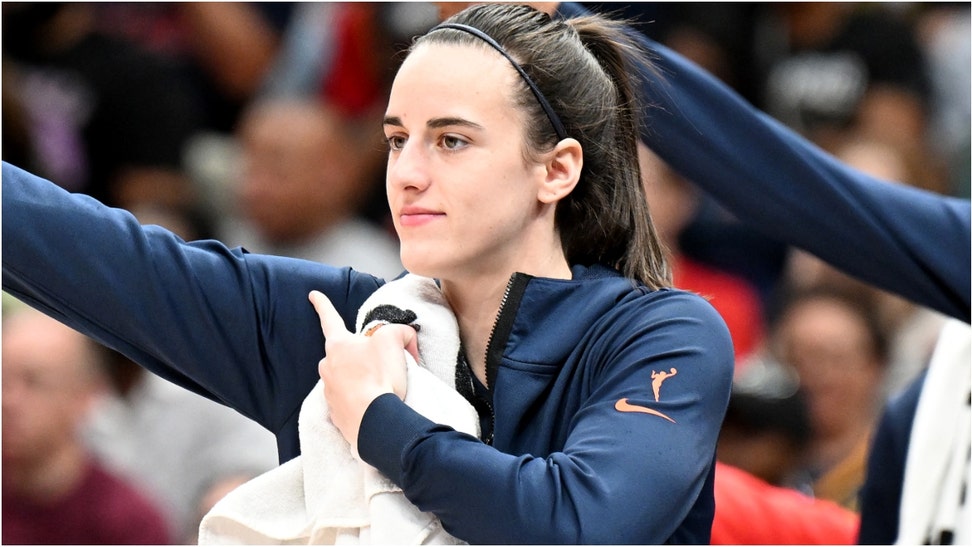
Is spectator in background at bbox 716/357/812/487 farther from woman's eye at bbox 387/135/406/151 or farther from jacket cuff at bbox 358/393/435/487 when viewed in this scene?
jacket cuff at bbox 358/393/435/487

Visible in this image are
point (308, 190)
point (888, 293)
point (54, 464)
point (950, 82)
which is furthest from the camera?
point (950, 82)

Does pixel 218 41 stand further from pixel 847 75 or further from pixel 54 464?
pixel 847 75

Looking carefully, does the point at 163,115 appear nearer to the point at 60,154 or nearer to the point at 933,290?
the point at 60,154

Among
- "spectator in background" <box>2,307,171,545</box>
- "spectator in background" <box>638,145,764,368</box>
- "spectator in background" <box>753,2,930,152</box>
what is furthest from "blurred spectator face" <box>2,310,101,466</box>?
"spectator in background" <box>753,2,930,152</box>

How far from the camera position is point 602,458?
158cm

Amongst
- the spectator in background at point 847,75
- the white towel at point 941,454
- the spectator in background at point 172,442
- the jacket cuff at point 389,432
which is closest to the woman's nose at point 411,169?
the jacket cuff at point 389,432

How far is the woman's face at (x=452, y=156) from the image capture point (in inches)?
68.7

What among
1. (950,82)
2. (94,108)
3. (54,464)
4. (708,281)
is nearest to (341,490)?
(54,464)

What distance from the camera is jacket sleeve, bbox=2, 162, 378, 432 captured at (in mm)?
1770

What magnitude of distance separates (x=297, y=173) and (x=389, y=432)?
9.41 ft

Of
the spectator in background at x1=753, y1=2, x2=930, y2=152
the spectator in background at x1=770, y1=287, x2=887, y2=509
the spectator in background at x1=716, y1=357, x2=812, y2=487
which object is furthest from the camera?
the spectator in background at x1=753, y1=2, x2=930, y2=152

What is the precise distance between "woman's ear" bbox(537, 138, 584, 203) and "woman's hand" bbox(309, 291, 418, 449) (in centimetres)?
27

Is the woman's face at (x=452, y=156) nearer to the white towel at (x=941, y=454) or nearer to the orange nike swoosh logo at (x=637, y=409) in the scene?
the orange nike swoosh logo at (x=637, y=409)

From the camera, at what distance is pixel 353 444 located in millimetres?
1670
